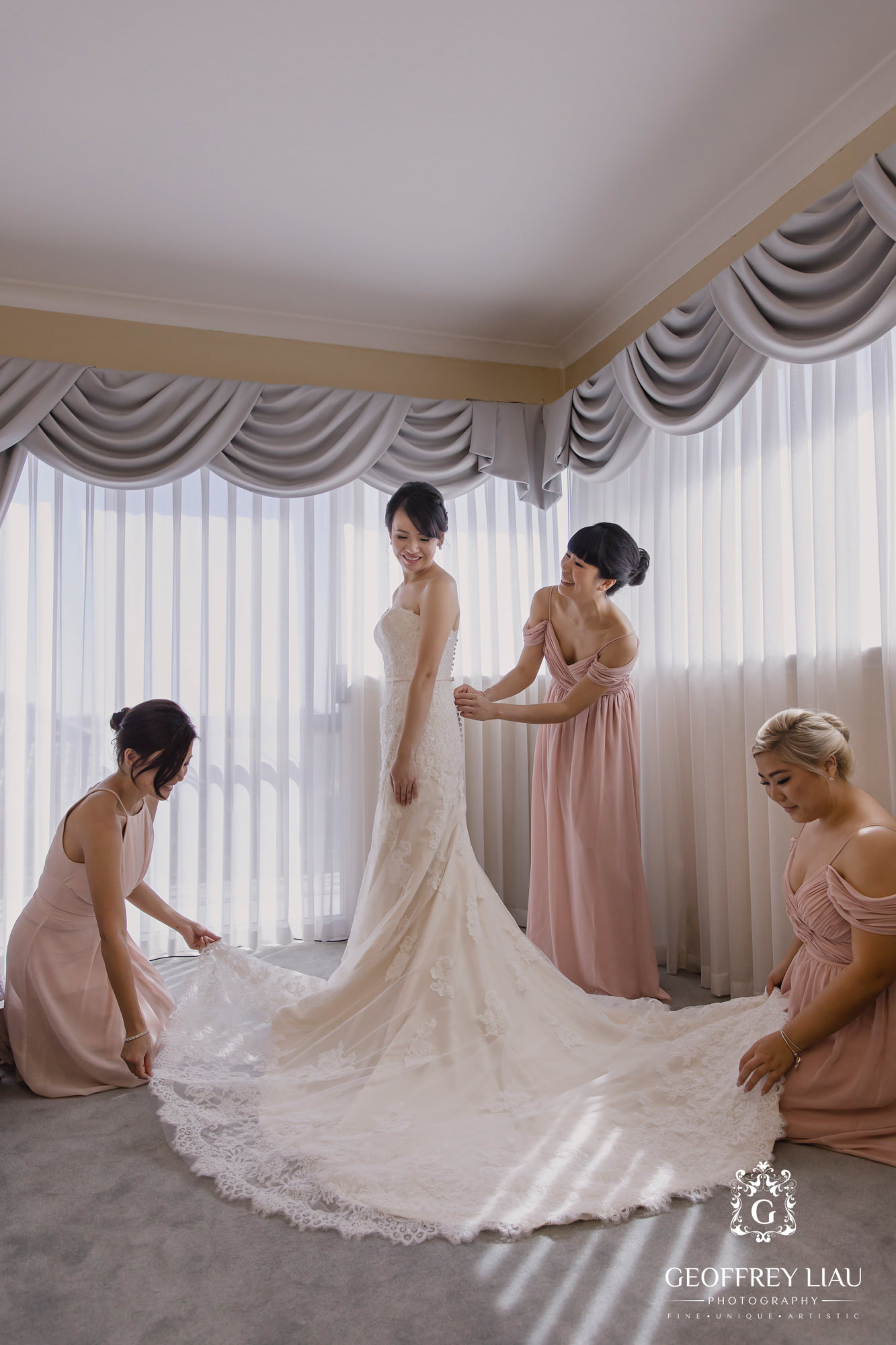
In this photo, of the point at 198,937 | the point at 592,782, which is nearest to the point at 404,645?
the point at 592,782

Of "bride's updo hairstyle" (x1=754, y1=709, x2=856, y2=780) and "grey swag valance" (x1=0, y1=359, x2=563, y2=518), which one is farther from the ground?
"grey swag valance" (x1=0, y1=359, x2=563, y2=518)

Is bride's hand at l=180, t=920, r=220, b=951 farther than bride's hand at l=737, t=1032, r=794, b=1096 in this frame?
Yes

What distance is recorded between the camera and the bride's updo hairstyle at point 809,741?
76.3 inches

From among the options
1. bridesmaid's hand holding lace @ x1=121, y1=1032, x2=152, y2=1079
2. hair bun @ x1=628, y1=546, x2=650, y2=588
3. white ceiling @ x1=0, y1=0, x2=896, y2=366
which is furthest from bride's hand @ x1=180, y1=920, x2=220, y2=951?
white ceiling @ x1=0, y1=0, x2=896, y2=366

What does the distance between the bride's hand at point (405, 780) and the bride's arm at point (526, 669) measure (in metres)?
0.82

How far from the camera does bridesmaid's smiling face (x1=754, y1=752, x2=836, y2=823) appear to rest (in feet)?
6.41

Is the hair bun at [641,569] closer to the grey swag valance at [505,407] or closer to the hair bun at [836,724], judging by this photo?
the grey swag valance at [505,407]

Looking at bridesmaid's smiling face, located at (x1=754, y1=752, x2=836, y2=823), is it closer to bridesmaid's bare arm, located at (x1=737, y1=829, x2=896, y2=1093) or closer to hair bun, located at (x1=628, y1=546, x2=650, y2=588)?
bridesmaid's bare arm, located at (x1=737, y1=829, x2=896, y2=1093)

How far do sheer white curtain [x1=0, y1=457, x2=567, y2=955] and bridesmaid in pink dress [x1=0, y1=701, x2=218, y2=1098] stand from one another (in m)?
1.33

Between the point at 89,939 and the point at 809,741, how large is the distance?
196cm

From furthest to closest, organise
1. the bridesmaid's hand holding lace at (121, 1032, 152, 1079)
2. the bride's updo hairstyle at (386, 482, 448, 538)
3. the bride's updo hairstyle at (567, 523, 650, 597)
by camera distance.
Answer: the bride's updo hairstyle at (567, 523, 650, 597), the bride's updo hairstyle at (386, 482, 448, 538), the bridesmaid's hand holding lace at (121, 1032, 152, 1079)

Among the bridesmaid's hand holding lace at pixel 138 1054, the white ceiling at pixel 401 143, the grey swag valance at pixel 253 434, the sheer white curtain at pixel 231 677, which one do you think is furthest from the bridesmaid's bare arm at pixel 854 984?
the grey swag valance at pixel 253 434

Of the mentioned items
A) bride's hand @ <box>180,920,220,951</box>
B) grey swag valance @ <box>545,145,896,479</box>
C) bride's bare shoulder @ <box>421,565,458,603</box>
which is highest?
grey swag valance @ <box>545,145,896,479</box>

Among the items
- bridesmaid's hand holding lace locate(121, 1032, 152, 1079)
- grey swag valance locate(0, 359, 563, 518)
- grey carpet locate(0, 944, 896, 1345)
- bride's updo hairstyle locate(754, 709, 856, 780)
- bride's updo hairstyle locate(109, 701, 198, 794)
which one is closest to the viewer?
grey carpet locate(0, 944, 896, 1345)
